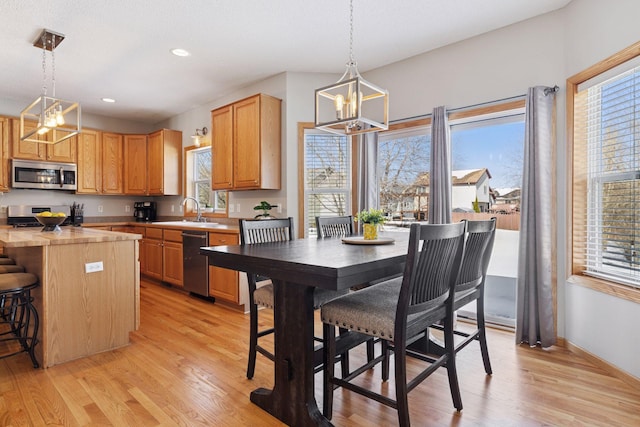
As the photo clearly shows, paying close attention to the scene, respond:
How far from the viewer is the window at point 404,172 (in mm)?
3768

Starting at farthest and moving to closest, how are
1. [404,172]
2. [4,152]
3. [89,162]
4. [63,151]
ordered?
[89,162]
[63,151]
[4,152]
[404,172]

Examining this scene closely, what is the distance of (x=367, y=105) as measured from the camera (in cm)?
419

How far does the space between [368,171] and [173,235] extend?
2554mm

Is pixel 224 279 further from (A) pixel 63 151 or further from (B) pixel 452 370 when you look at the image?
(A) pixel 63 151

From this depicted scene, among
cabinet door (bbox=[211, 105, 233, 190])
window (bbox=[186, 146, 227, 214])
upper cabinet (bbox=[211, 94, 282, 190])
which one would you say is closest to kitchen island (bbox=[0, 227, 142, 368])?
upper cabinet (bbox=[211, 94, 282, 190])

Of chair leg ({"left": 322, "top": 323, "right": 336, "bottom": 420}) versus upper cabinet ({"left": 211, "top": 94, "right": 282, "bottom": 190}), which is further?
upper cabinet ({"left": 211, "top": 94, "right": 282, "bottom": 190})

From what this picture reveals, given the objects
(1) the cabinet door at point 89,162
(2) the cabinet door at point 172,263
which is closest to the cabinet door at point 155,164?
(1) the cabinet door at point 89,162

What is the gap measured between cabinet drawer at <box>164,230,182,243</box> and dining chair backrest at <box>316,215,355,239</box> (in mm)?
2190

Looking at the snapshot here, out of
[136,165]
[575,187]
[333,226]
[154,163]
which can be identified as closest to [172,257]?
[154,163]

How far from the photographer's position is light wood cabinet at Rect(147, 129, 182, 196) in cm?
562

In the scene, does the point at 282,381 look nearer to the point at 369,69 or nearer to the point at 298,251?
the point at 298,251

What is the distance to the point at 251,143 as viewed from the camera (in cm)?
414

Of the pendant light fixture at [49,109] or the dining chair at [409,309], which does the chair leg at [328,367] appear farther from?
the pendant light fixture at [49,109]

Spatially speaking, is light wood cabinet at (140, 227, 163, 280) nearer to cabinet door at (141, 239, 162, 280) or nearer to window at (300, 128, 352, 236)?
cabinet door at (141, 239, 162, 280)
